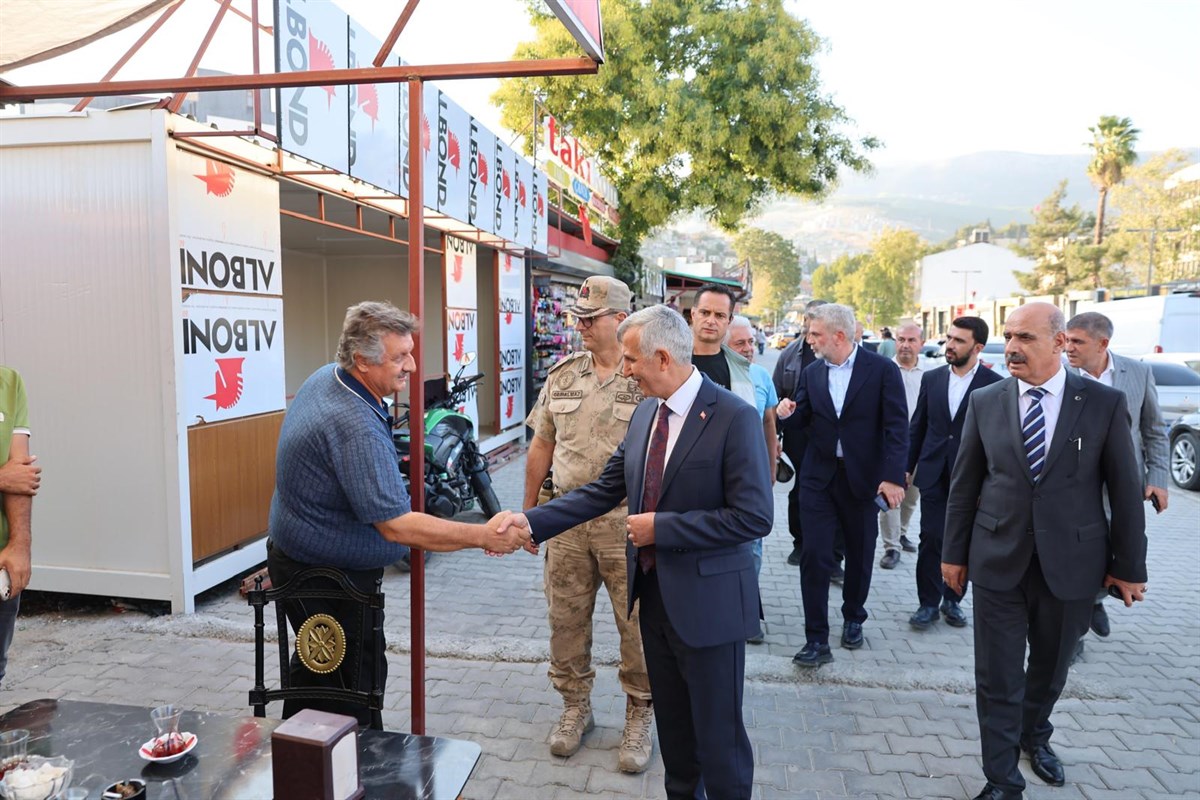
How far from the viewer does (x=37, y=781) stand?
1.63 metres

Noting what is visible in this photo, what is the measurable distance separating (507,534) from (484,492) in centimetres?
448

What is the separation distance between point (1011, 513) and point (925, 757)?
1.20m

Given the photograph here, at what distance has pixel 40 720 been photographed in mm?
2061

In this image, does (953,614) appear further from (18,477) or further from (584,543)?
(18,477)

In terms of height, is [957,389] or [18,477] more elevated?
[957,389]

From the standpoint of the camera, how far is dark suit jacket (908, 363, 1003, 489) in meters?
4.96

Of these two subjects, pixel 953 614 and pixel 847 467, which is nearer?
pixel 847 467

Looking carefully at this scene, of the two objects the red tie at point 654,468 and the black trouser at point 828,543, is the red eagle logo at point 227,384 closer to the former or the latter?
the red tie at point 654,468

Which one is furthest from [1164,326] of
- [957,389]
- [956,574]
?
[956,574]

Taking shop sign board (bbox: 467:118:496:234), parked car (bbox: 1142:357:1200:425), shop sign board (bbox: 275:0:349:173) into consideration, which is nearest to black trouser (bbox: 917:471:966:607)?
shop sign board (bbox: 275:0:349:173)

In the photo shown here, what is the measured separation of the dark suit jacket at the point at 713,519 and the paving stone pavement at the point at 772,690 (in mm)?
1053

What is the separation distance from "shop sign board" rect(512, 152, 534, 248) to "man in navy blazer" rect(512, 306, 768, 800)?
7882 millimetres

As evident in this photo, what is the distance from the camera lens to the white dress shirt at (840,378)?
4.46 m

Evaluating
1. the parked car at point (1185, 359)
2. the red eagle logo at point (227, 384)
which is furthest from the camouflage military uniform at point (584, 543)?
the parked car at point (1185, 359)
